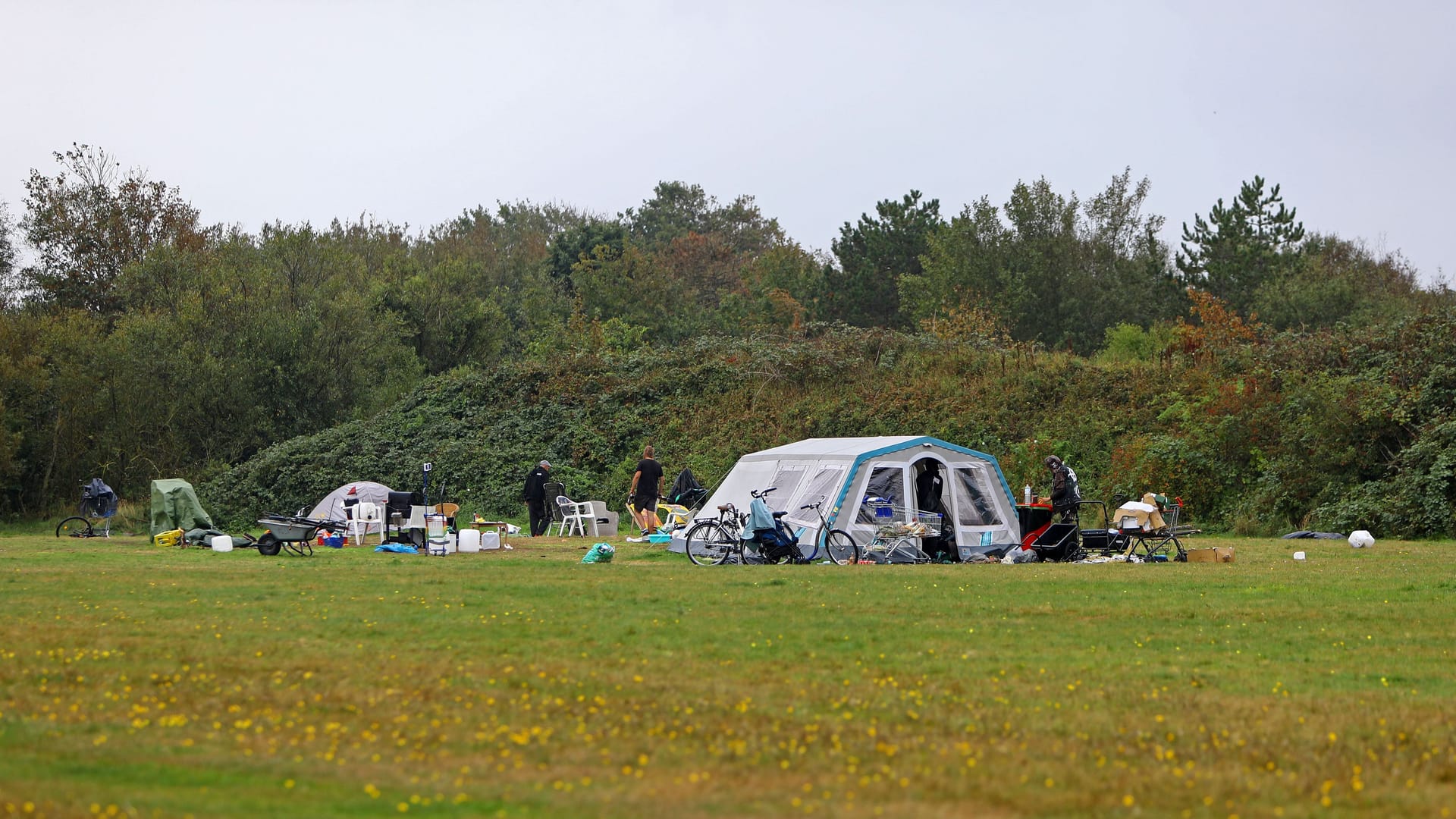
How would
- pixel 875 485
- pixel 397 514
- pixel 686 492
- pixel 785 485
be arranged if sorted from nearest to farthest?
pixel 875 485 < pixel 785 485 < pixel 397 514 < pixel 686 492

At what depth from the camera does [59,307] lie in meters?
39.8

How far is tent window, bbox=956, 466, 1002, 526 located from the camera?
66.5ft

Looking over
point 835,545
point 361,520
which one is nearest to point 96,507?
point 361,520

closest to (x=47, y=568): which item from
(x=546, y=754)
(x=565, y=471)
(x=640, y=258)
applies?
(x=546, y=754)

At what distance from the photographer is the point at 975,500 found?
20484 mm

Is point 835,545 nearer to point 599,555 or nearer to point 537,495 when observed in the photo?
point 599,555

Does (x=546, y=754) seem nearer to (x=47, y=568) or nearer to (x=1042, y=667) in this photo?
(x=1042, y=667)

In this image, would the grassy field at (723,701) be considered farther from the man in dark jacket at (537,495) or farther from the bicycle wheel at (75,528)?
the bicycle wheel at (75,528)

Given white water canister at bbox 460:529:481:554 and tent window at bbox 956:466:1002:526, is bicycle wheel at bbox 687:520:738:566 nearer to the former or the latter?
tent window at bbox 956:466:1002:526

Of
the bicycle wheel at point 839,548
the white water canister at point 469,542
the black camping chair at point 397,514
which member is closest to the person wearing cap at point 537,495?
the black camping chair at point 397,514

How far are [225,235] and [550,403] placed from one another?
49.0ft

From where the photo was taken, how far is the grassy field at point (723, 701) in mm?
5613

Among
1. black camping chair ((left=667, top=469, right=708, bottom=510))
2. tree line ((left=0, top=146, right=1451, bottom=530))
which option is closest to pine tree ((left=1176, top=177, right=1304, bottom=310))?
tree line ((left=0, top=146, right=1451, bottom=530))

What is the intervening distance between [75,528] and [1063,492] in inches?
853
